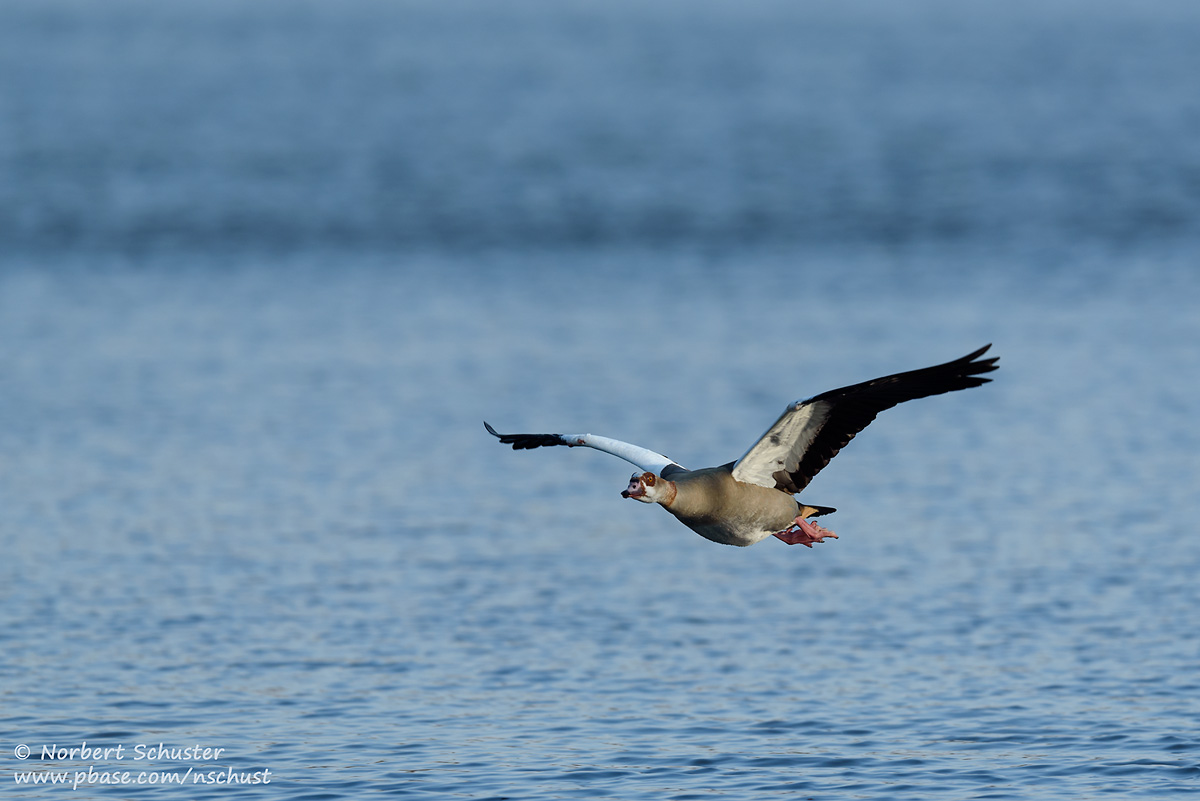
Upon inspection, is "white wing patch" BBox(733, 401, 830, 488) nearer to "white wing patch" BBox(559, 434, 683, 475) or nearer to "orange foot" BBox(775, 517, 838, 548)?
"orange foot" BBox(775, 517, 838, 548)

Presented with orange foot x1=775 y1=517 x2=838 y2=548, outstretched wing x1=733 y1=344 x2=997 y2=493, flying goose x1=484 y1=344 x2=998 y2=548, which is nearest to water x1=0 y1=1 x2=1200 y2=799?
orange foot x1=775 y1=517 x2=838 y2=548

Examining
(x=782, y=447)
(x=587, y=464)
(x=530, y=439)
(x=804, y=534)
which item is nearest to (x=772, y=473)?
(x=782, y=447)

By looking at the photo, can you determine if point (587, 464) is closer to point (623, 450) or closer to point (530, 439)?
point (530, 439)

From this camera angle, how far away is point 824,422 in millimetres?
18344

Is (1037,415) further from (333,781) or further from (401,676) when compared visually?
(333,781)

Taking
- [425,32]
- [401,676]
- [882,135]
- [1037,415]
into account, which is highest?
[425,32]

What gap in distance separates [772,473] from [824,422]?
2.51 feet

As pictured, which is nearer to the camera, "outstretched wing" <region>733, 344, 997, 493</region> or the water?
"outstretched wing" <region>733, 344, 997, 493</region>

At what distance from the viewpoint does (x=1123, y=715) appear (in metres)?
22.7

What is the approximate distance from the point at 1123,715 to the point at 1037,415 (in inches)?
794

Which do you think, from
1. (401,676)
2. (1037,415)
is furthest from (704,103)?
(401,676)

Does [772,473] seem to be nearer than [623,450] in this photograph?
Yes

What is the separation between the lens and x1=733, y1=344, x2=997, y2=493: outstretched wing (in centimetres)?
1702

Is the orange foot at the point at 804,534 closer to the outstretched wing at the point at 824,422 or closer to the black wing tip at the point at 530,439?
the outstretched wing at the point at 824,422
